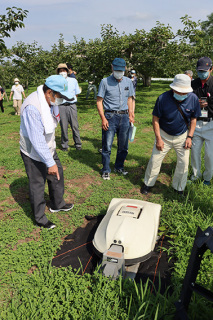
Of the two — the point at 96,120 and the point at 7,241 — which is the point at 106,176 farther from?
the point at 96,120

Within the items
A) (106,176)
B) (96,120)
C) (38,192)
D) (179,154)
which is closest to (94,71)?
(96,120)

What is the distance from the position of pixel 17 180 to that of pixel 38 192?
176 centimetres

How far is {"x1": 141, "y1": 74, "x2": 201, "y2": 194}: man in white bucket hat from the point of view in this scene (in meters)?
3.42

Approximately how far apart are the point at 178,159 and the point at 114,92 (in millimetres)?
1604

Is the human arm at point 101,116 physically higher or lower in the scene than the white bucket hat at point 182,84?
lower

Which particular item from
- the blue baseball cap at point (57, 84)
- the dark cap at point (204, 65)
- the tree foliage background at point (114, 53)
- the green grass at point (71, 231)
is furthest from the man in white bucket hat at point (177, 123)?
the tree foliage background at point (114, 53)

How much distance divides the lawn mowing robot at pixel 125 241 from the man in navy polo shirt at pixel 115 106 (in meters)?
1.91

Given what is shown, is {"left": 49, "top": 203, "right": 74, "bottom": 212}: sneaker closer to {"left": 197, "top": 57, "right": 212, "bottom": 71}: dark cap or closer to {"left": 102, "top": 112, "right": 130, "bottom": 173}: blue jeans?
{"left": 102, "top": 112, "right": 130, "bottom": 173}: blue jeans

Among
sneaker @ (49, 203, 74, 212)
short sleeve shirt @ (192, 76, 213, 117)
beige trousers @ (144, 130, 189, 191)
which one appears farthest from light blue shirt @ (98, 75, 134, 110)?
sneaker @ (49, 203, 74, 212)

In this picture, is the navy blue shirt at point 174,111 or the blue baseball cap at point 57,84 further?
the navy blue shirt at point 174,111

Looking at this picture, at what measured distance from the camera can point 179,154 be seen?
3895 millimetres

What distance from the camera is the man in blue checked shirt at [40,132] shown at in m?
2.69

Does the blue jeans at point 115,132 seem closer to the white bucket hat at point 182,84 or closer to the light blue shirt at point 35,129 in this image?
the white bucket hat at point 182,84

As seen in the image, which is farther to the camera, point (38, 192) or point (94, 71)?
point (94, 71)
